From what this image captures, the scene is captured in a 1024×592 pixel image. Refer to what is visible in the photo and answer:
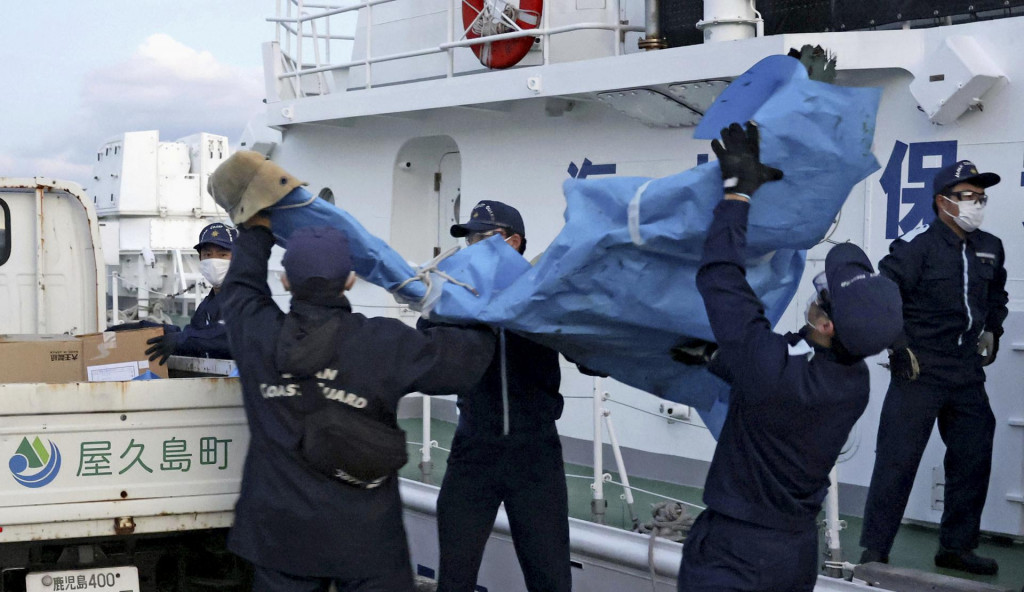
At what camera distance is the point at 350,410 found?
3166 mm

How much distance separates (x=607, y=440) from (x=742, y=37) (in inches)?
90.5

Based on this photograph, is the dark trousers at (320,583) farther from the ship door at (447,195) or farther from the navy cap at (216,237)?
the ship door at (447,195)

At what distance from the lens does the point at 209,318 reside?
559 centimetres

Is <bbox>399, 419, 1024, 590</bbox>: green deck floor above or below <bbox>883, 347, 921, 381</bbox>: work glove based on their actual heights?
below

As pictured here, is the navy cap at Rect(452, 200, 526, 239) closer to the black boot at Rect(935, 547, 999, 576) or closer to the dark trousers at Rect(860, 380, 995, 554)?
the dark trousers at Rect(860, 380, 995, 554)

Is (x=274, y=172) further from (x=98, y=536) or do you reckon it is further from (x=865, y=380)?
(x=865, y=380)

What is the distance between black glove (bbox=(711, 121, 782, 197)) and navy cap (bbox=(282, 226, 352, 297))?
1120 millimetres

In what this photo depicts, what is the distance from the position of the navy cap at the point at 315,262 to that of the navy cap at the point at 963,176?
272 cm

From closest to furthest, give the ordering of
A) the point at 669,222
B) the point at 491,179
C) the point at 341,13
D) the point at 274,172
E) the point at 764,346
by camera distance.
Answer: the point at 764,346
the point at 669,222
the point at 274,172
the point at 491,179
the point at 341,13

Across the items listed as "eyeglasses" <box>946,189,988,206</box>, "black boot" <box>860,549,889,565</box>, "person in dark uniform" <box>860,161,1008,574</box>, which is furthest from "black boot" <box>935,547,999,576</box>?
"eyeglasses" <box>946,189,988,206</box>

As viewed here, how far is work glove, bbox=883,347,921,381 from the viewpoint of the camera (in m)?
4.50

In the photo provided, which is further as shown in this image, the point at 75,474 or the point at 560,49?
the point at 560,49

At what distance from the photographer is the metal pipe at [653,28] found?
6036 mm

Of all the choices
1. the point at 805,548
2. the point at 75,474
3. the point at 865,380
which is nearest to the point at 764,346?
the point at 865,380
